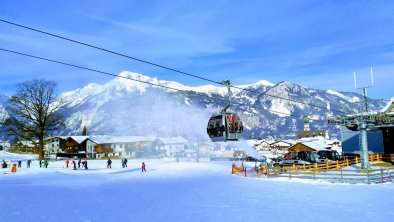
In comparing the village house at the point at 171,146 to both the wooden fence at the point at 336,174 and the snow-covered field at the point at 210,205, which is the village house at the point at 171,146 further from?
the snow-covered field at the point at 210,205

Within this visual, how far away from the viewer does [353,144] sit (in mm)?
48188

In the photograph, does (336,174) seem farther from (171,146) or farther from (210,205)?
(171,146)

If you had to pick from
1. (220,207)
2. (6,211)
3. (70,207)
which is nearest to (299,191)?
(220,207)

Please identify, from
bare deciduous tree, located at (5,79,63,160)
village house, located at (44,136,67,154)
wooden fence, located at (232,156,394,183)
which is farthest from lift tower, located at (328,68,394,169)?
village house, located at (44,136,67,154)

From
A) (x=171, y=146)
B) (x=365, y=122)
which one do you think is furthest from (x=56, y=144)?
(x=365, y=122)

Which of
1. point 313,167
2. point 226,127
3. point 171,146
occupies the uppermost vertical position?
point 226,127

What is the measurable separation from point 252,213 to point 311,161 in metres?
22.5

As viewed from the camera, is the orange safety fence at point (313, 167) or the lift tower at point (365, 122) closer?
the orange safety fence at point (313, 167)

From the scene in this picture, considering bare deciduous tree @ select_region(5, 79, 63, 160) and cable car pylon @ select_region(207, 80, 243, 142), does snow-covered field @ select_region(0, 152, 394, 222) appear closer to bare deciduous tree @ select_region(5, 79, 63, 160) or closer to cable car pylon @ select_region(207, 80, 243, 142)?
cable car pylon @ select_region(207, 80, 243, 142)

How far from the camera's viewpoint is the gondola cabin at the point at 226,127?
2103 cm

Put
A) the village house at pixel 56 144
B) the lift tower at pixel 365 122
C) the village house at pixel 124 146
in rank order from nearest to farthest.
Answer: the lift tower at pixel 365 122 < the village house at pixel 124 146 < the village house at pixel 56 144

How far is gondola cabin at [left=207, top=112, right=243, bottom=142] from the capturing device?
2103cm

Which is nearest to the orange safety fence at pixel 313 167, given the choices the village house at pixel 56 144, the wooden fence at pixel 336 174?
the wooden fence at pixel 336 174

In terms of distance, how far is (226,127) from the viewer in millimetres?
20969
